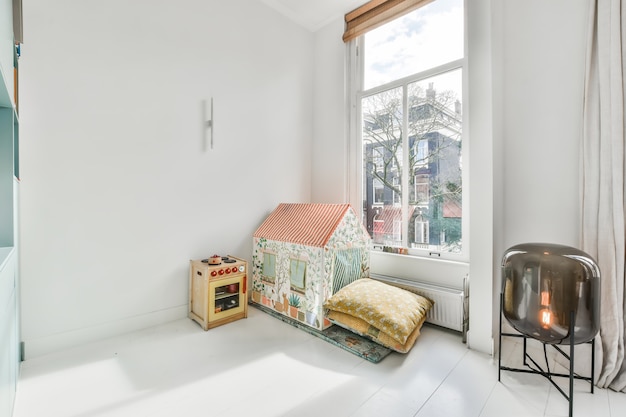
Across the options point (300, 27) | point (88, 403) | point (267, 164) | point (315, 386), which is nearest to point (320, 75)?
point (300, 27)

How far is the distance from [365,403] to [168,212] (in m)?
1.88

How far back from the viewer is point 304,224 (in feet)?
7.93

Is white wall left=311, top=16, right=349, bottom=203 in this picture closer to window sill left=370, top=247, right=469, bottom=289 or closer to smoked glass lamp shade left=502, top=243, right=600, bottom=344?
window sill left=370, top=247, right=469, bottom=289

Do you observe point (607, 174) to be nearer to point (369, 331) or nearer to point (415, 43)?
point (369, 331)

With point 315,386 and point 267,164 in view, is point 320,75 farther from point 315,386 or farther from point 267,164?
point 315,386

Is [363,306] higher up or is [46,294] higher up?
[46,294]

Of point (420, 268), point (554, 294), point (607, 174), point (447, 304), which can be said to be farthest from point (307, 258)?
point (607, 174)

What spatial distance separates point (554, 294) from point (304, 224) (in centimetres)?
163

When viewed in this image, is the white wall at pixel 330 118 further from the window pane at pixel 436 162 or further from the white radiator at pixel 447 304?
the white radiator at pixel 447 304

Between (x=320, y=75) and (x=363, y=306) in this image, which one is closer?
(x=363, y=306)

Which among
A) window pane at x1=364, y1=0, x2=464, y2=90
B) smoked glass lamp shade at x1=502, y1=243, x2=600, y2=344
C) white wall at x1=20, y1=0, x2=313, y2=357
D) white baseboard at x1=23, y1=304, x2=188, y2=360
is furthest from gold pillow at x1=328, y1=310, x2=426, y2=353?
window pane at x1=364, y1=0, x2=464, y2=90

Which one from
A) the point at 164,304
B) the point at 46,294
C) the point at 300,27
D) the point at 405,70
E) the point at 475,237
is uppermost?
the point at 300,27

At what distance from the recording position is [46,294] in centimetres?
179

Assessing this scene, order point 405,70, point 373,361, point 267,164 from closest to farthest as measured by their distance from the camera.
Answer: point 373,361, point 405,70, point 267,164
